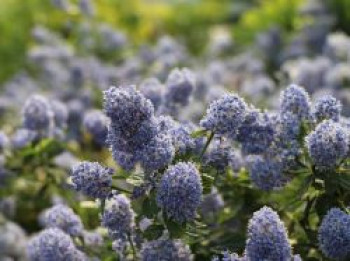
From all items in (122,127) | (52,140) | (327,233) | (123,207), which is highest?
(52,140)

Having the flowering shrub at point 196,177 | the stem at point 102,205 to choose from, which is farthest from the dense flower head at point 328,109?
the stem at point 102,205

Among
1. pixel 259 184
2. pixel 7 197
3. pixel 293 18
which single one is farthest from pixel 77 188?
pixel 293 18

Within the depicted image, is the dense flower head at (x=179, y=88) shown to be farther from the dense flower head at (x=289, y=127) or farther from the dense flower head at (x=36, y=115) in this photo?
the dense flower head at (x=289, y=127)

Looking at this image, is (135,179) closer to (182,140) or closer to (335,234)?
(182,140)

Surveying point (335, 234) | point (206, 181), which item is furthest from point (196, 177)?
point (335, 234)

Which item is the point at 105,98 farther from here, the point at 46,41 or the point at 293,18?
the point at 293,18

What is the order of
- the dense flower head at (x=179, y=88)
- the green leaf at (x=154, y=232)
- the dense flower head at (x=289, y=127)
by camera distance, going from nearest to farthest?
the green leaf at (x=154, y=232) < the dense flower head at (x=289, y=127) < the dense flower head at (x=179, y=88)

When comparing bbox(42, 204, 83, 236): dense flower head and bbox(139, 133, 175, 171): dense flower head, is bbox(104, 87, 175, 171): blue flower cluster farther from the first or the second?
bbox(42, 204, 83, 236): dense flower head
